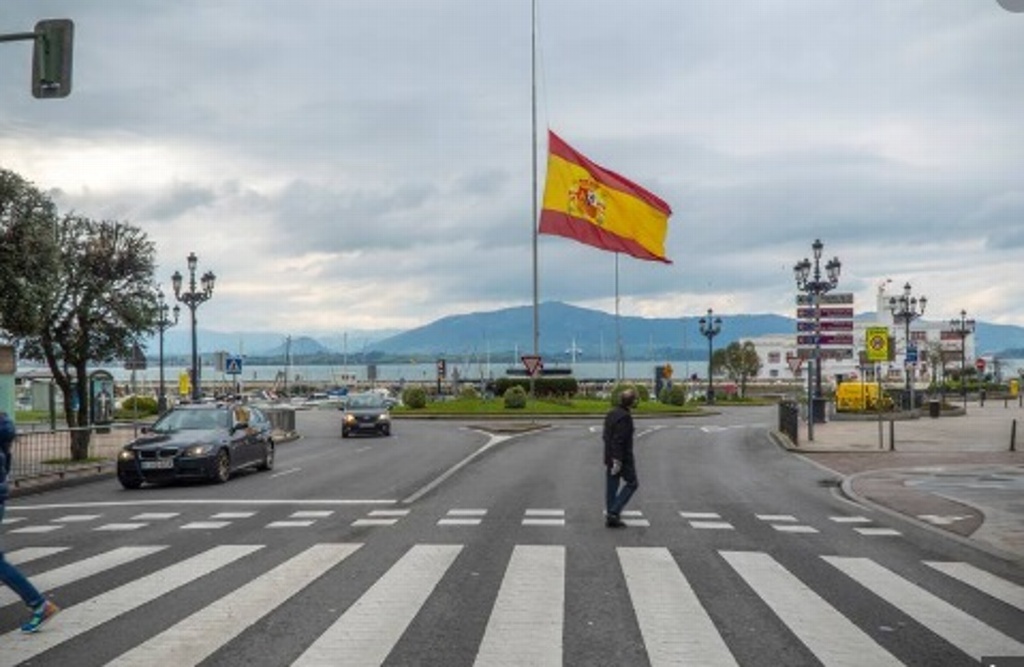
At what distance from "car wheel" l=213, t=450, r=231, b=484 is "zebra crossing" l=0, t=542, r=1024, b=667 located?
7.89 metres

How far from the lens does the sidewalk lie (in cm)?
1354

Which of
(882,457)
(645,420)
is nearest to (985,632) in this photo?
(882,457)

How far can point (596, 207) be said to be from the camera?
32.2 meters

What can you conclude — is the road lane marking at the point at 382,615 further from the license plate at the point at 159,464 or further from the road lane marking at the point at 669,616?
the license plate at the point at 159,464

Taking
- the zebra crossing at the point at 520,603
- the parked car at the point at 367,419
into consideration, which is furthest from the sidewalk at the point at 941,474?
the parked car at the point at 367,419

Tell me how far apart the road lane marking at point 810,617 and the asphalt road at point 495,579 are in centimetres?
3

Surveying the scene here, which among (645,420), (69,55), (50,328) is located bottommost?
(645,420)

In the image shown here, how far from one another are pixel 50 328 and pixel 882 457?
20.4 m

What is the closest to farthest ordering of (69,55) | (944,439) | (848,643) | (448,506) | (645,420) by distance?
1. (848,643)
2. (69,55)
3. (448,506)
4. (944,439)
5. (645,420)

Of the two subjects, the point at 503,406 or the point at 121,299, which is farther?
the point at 503,406

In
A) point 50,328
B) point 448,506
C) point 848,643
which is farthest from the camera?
point 50,328

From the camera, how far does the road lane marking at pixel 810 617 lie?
6.75 meters

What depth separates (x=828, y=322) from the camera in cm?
3350

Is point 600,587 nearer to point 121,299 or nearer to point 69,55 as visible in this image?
point 69,55
